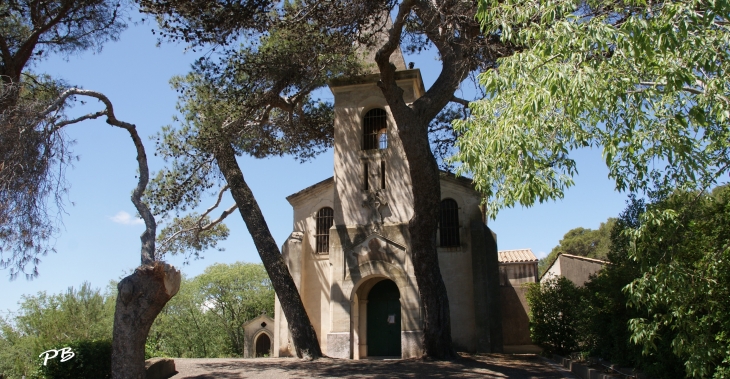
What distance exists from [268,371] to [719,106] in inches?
437

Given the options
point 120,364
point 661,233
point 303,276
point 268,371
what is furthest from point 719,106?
point 303,276

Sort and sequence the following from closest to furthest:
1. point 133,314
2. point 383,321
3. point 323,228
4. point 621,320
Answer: point 133,314 < point 621,320 < point 383,321 < point 323,228

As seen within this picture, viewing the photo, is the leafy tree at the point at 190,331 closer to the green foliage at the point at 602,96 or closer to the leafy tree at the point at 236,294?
the leafy tree at the point at 236,294

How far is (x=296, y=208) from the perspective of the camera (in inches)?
849

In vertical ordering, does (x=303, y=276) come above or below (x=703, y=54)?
below

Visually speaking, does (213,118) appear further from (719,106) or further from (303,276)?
(719,106)

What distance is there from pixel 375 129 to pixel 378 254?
15.0 feet

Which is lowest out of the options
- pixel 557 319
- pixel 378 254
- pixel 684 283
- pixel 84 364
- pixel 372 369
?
pixel 372 369

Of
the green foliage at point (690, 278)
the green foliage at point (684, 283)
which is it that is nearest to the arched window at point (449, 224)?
the green foliage at point (684, 283)

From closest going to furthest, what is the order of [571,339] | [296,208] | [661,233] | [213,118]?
[661,233], [213,118], [571,339], [296,208]

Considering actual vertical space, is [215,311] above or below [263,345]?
above

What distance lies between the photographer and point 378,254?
687 inches

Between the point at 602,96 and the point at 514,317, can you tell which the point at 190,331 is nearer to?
the point at 514,317

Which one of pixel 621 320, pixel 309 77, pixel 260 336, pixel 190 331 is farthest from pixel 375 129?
pixel 190 331
